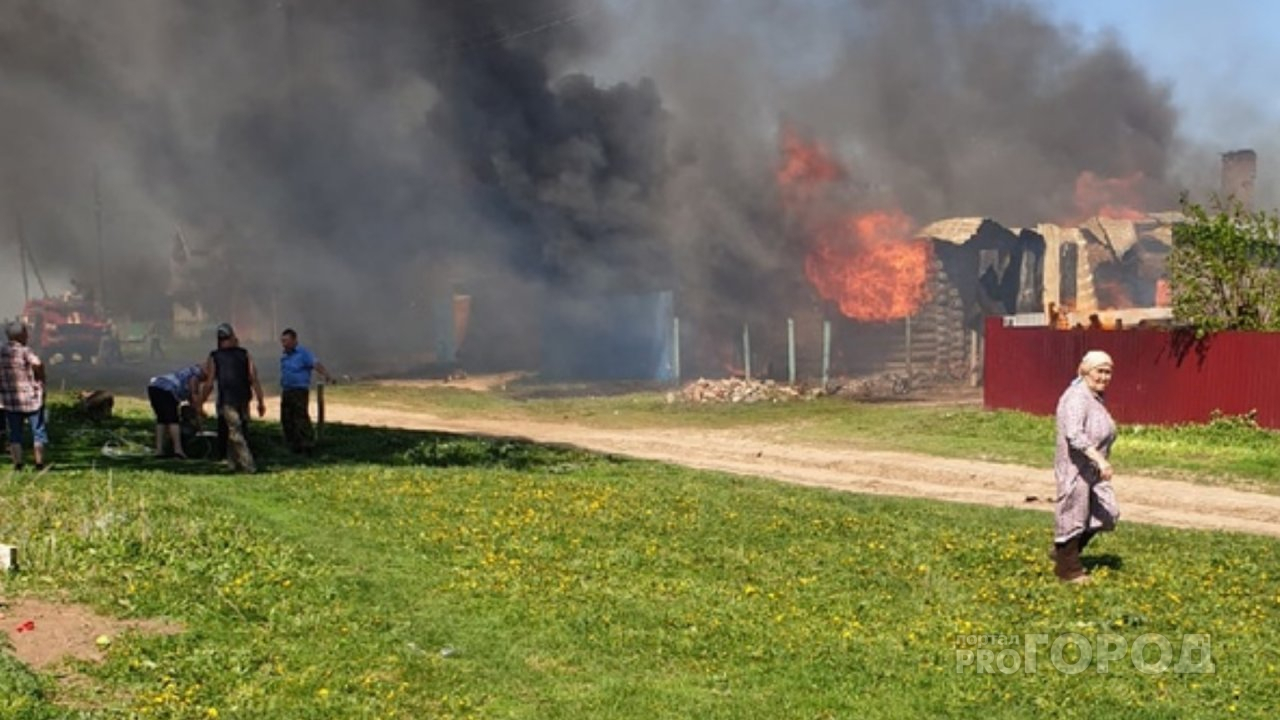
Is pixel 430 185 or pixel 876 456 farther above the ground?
pixel 430 185

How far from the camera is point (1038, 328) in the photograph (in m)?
25.7

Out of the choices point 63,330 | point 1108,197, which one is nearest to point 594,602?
point 63,330

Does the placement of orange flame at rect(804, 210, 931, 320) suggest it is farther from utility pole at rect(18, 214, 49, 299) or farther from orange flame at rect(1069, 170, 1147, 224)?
utility pole at rect(18, 214, 49, 299)

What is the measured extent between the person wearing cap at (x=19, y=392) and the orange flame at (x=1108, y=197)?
4270 centimetres

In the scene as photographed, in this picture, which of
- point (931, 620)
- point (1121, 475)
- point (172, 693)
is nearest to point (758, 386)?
point (1121, 475)

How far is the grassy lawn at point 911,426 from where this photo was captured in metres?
19.8

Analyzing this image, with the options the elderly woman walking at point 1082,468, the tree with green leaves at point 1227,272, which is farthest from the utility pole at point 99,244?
the elderly woman walking at point 1082,468

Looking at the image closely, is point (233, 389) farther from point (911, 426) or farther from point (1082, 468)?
point (911, 426)

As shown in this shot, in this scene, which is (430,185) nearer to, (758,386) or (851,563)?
(758,386)

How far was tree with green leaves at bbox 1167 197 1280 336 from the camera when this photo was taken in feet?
73.1

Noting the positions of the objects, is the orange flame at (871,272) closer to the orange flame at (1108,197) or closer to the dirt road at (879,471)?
the dirt road at (879,471)

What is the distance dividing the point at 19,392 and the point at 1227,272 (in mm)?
18758

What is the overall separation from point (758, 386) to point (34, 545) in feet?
74.5

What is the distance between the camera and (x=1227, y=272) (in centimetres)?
2245
